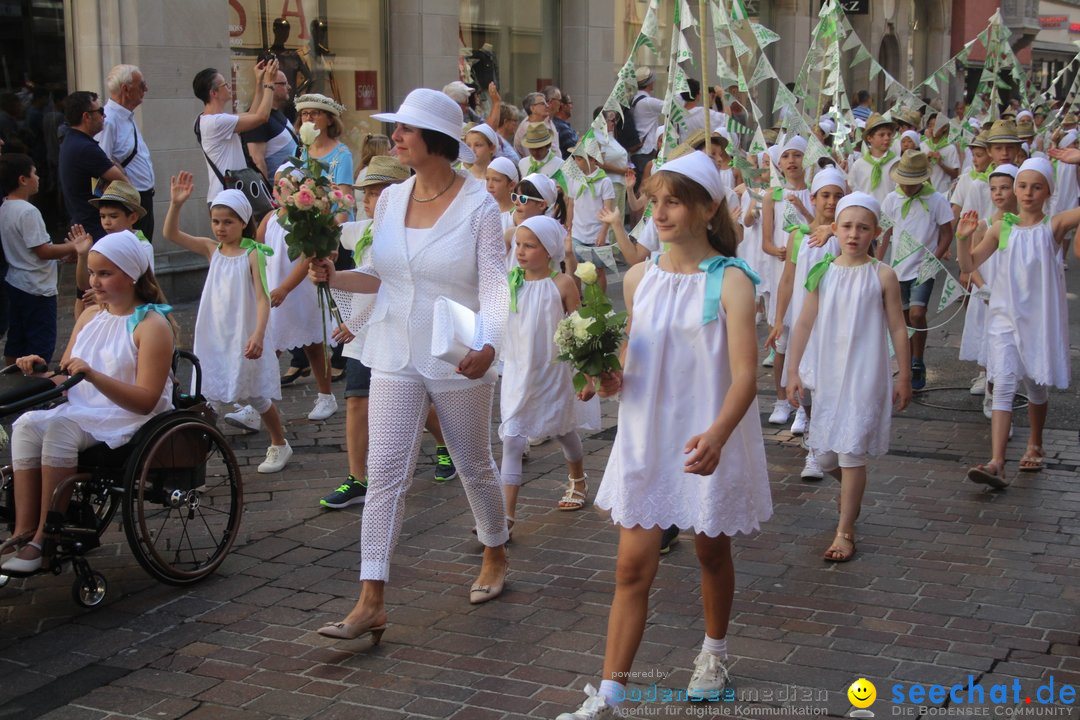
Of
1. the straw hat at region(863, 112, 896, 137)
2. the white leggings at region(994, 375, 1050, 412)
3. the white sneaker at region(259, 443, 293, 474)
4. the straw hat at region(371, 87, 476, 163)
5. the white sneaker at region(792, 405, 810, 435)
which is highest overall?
the straw hat at region(863, 112, 896, 137)

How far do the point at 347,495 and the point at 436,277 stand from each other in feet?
7.43

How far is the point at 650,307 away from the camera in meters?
4.50

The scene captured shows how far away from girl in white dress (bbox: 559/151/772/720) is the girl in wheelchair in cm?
228

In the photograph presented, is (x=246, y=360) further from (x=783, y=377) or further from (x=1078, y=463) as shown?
(x=1078, y=463)

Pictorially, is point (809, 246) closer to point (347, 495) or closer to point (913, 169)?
point (913, 169)

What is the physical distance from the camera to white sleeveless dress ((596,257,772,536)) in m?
4.41

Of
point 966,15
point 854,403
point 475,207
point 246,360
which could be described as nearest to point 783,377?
point 854,403

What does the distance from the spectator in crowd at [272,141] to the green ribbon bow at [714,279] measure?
7.93 metres

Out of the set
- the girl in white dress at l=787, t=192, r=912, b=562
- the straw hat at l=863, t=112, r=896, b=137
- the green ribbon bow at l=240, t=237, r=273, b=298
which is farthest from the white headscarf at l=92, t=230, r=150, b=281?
the straw hat at l=863, t=112, r=896, b=137

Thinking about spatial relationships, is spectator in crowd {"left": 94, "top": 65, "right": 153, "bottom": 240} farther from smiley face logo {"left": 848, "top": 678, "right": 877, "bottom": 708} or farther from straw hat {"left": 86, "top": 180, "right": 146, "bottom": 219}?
smiley face logo {"left": 848, "top": 678, "right": 877, "bottom": 708}

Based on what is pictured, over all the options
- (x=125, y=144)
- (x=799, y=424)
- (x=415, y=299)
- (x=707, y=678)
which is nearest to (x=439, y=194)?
(x=415, y=299)

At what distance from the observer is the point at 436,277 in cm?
519

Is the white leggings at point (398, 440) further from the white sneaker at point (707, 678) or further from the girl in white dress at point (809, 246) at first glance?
the girl in white dress at point (809, 246)

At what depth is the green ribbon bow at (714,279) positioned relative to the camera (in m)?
4.38
